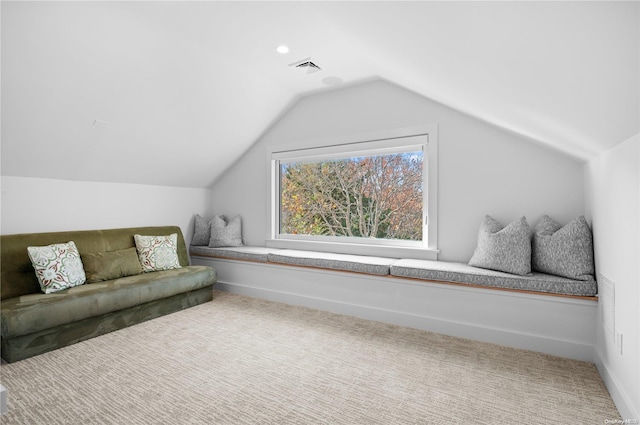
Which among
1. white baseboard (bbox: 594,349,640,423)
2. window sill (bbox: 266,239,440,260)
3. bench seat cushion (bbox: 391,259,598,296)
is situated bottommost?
white baseboard (bbox: 594,349,640,423)

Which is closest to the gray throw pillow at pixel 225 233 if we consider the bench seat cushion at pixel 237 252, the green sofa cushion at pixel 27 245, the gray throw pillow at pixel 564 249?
the bench seat cushion at pixel 237 252

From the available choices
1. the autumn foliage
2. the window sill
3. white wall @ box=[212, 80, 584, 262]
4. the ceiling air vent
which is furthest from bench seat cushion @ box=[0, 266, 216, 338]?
the ceiling air vent

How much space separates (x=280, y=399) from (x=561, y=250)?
2.30 metres

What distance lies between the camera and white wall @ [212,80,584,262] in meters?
2.81

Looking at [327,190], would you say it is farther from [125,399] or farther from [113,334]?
[125,399]

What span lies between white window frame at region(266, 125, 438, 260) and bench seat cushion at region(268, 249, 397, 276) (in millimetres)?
145

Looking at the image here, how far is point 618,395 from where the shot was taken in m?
1.78

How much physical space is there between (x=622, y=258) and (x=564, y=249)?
27.7 inches

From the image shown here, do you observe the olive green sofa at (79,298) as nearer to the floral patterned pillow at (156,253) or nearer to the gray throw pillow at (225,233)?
the floral patterned pillow at (156,253)

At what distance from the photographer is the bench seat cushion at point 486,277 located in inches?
92.7

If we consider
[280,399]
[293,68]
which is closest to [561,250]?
[280,399]

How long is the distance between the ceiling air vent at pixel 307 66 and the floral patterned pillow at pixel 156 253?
2.47 m

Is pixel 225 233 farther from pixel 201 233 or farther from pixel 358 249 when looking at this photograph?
pixel 358 249

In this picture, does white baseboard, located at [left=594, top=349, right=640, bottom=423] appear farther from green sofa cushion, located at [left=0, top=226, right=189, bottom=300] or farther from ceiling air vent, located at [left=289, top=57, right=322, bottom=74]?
green sofa cushion, located at [left=0, top=226, right=189, bottom=300]
